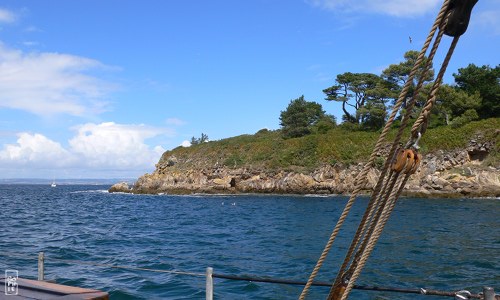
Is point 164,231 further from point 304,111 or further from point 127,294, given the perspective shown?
point 304,111

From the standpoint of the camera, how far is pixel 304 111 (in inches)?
3351

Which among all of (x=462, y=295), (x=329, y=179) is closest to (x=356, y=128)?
(x=329, y=179)

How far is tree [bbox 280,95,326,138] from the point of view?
8394 centimetres

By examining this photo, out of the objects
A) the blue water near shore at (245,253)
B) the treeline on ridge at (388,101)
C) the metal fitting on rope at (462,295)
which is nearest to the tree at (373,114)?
the treeline on ridge at (388,101)

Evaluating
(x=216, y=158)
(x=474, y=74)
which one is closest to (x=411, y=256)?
(x=474, y=74)

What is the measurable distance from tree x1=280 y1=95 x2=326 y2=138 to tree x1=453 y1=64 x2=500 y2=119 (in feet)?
90.1

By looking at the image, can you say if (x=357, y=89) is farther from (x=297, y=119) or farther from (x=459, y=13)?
(x=459, y=13)

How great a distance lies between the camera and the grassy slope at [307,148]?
59.8 meters

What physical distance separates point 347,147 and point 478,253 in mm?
52513

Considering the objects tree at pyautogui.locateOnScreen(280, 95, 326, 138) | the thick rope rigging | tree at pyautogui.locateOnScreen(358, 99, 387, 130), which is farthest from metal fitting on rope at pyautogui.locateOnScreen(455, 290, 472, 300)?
tree at pyautogui.locateOnScreen(280, 95, 326, 138)

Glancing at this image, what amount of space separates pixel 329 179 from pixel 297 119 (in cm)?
2135

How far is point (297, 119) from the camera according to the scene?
8419 cm

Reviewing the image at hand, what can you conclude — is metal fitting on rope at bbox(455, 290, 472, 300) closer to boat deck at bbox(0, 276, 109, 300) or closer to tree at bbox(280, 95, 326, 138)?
boat deck at bbox(0, 276, 109, 300)

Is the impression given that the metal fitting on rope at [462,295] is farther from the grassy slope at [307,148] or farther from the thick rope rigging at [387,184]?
the grassy slope at [307,148]
